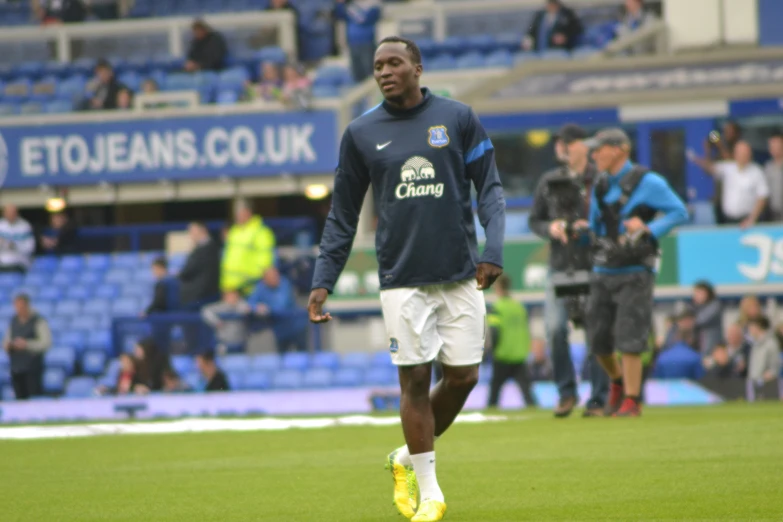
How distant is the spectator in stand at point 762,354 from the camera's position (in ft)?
52.9

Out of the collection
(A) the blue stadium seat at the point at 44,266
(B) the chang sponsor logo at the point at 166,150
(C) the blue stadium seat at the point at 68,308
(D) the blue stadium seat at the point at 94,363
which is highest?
(B) the chang sponsor logo at the point at 166,150

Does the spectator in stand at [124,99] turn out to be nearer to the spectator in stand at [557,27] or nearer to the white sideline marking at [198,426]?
the spectator in stand at [557,27]

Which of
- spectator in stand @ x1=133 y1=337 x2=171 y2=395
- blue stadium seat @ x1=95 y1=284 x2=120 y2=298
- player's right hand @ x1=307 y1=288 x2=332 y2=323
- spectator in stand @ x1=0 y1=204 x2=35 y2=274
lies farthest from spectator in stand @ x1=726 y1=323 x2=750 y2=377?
spectator in stand @ x1=0 y1=204 x2=35 y2=274

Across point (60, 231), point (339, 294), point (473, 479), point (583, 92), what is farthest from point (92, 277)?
point (473, 479)

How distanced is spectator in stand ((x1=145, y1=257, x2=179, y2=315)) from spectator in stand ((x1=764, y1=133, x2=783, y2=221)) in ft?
26.4

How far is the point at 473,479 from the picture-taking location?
26.1 feet

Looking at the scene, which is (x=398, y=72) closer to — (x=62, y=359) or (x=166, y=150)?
(x=62, y=359)

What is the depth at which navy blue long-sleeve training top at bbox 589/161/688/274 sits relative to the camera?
37.1ft

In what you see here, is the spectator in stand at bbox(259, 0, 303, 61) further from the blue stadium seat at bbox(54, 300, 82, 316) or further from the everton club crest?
the everton club crest

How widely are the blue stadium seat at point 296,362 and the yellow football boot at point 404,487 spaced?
A: 12446 millimetres

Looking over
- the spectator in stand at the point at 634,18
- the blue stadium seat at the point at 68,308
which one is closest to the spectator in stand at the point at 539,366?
the spectator in stand at the point at 634,18

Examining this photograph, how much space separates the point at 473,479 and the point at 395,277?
1.75 metres

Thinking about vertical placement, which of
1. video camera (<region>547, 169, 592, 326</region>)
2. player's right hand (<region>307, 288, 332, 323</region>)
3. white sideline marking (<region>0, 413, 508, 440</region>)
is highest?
player's right hand (<region>307, 288, 332, 323</region>)

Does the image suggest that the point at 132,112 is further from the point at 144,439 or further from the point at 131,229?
the point at 144,439
